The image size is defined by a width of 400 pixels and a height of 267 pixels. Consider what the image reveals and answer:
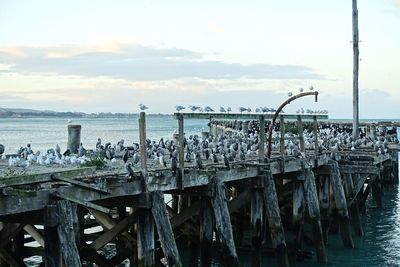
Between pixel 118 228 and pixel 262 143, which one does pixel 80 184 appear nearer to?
pixel 118 228

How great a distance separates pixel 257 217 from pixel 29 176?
817 cm

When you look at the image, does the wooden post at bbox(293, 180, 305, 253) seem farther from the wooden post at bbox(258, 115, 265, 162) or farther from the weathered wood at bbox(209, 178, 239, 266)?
the weathered wood at bbox(209, 178, 239, 266)

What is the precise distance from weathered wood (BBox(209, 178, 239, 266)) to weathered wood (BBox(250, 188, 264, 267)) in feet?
6.85

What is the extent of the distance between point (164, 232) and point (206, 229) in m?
2.67

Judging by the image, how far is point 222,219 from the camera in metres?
15.0

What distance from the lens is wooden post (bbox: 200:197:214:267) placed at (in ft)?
50.2

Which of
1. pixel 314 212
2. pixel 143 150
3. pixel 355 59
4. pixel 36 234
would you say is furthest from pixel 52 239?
pixel 355 59

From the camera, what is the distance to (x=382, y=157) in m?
28.2

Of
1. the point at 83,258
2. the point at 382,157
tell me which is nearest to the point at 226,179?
the point at 83,258

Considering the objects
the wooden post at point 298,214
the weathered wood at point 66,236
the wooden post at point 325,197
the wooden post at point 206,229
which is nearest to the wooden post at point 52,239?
the weathered wood at point 66,236

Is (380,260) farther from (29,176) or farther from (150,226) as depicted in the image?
(29,176)

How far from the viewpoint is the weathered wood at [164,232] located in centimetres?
1282

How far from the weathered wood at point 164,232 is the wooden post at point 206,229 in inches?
94.8

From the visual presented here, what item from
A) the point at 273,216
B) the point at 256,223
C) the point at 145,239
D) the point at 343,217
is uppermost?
the point at 145,239
